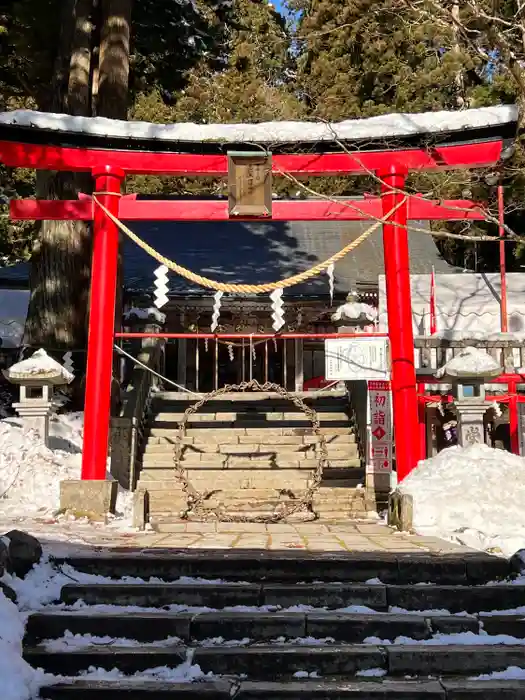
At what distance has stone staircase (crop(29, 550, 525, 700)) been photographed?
3.88 meters

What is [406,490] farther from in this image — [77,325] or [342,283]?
[342,283]

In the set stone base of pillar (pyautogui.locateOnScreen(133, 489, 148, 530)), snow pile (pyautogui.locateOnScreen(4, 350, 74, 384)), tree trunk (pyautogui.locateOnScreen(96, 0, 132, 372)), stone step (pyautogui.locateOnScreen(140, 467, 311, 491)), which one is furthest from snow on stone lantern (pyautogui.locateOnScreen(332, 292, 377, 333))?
stone base of pillar (pyautogui.locateOnScreen(133, 489, 148, 530))

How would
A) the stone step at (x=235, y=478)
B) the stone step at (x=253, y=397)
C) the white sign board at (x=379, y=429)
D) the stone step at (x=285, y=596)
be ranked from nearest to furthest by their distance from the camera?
the stone step at (x=285, y=596) → the white sign board at (x=379, y=429) → the stone step at (x=235, y=478) → the stone step at (x=253, y=397)

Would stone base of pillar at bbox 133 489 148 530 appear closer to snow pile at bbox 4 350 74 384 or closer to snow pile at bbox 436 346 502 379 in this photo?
snow pile at bbox 4 350 74 384

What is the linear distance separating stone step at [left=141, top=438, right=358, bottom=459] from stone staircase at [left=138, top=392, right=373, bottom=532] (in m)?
0.02

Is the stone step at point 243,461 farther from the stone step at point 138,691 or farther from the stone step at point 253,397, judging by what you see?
the stone step at point 138,691

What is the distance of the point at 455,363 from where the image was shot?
10.0 m

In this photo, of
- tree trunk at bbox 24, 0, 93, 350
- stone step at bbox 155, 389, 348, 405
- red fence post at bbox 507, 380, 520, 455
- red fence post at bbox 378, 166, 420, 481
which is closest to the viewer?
red fence post at bbox 378, 166, 420, 481

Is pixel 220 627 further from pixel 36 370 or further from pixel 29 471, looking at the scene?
pixel 36 370

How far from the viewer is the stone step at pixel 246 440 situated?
12.4 m

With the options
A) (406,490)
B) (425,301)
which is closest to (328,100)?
(425,301)

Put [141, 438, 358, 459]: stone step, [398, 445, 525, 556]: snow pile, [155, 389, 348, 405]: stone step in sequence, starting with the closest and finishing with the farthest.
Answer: [398, 445, 525, 556]: snow pile < [141, 438, 358, 459]: stone step < [155, 389, 348, 405]: stone step

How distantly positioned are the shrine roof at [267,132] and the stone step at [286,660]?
Result: 7.06 metres

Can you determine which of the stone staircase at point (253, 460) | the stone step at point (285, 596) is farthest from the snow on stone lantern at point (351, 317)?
the stone step at point (285, 596)
